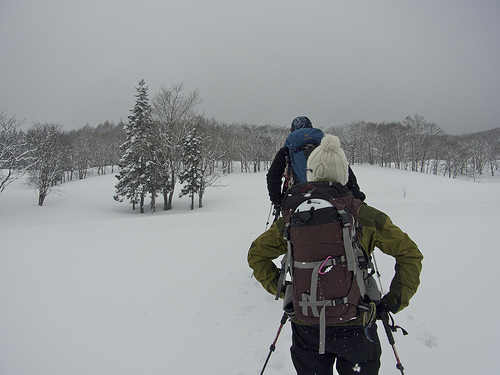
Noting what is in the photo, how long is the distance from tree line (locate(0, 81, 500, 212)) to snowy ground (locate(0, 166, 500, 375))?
17.0m

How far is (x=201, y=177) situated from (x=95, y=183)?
2234 centimetres

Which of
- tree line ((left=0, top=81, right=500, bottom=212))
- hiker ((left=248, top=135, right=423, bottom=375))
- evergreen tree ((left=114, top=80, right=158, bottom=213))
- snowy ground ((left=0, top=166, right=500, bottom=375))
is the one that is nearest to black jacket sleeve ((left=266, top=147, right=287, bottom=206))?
hiker ((left=248, top=135, right=423, bottom=375))

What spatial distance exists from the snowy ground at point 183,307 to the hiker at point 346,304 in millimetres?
1448

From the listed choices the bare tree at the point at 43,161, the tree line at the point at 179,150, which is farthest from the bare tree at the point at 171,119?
the bare tree at the point at 43,161

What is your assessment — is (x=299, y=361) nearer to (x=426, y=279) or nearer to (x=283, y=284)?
(x=283, y=284)

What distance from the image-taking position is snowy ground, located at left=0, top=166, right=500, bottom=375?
2934 mm

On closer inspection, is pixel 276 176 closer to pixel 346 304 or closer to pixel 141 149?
pixel 346 304

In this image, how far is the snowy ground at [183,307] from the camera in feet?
9.62

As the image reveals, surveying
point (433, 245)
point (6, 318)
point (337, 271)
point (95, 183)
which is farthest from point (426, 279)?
point (95, 183)

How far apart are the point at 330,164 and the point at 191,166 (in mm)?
26864

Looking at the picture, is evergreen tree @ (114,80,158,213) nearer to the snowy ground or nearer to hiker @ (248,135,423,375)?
the snowy ground

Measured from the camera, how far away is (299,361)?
68.5 inches

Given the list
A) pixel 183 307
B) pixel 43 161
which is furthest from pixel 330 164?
pixel 43 161

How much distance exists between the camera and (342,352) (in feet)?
5.24
